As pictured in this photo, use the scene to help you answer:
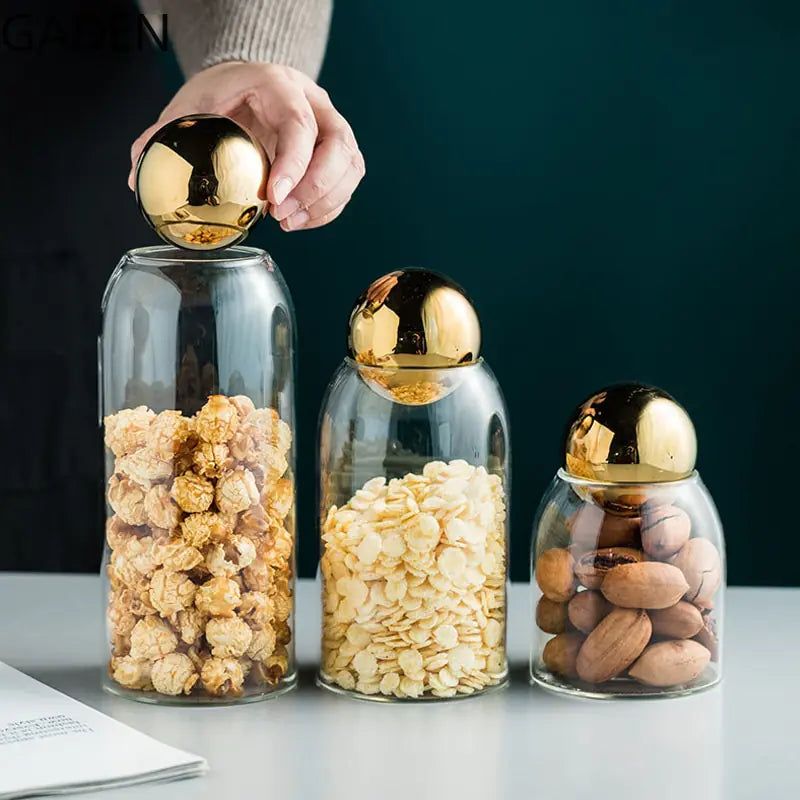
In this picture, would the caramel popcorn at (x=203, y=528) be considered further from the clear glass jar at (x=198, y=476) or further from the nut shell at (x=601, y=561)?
the nut shell at (x=601, y=561)

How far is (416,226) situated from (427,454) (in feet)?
3.70

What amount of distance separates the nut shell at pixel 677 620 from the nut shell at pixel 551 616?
0.05 metres

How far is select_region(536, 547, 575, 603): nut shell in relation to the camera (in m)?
0.79

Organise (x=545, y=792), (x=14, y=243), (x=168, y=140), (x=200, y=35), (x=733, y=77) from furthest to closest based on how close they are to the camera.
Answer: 1. (x=733, y=77)
2. (x=14, y=243)
3. (x=200, y=35)
4. (x=168, y=140)
5. (x=545, y=792)

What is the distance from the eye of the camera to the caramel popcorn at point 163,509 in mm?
760

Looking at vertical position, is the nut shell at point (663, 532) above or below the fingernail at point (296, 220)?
below

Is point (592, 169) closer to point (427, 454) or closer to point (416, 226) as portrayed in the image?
point (416, 226)

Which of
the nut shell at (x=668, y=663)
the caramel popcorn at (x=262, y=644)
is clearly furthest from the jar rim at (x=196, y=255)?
the nut shell at (x=668, y=663)

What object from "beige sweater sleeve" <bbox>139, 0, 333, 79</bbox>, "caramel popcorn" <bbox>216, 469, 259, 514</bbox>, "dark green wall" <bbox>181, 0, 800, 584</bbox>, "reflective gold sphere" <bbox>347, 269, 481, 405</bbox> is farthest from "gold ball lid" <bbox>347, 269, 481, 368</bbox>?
"dark green wall" <bbox>181, 0, 800, 584</bbox>

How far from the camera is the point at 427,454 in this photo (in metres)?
0.81

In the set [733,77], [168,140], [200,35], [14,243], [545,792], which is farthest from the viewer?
[733,77]

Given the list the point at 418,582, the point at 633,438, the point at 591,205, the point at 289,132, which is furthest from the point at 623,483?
the point at 591,205

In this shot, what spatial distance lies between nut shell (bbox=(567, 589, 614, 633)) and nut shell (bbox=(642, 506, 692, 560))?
39mm

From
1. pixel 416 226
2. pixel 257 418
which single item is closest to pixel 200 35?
pixel 416 226
